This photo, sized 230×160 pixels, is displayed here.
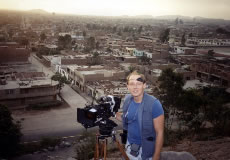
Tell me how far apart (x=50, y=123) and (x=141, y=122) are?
6690mm

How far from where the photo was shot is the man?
1524 millimetres

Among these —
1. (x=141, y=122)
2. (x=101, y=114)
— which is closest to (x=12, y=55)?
(x=101, y=114)

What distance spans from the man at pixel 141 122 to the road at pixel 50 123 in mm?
5643

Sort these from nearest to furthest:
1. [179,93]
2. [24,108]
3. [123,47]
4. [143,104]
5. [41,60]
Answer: [143,104], [179,93], [24,108], [41,60], [123,47]

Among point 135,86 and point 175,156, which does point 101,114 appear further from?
point 175,156

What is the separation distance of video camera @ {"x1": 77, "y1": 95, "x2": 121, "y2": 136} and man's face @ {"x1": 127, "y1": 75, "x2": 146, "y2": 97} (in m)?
0.12

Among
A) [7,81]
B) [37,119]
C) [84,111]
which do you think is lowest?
[37,119]

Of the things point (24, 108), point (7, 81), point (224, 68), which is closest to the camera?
point (24, 108)

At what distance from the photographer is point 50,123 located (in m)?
7.80

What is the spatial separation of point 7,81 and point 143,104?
9198 mm

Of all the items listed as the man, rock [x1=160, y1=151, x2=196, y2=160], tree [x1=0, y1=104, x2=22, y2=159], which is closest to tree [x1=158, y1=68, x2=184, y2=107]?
tree [x1=0, y1=104, x2=22, y2=159]

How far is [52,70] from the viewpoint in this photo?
47.9 ft

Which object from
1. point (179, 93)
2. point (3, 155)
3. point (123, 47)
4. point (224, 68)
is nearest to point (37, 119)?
point (3, 155)

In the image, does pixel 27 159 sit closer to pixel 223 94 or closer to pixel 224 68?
pixel 223 94
